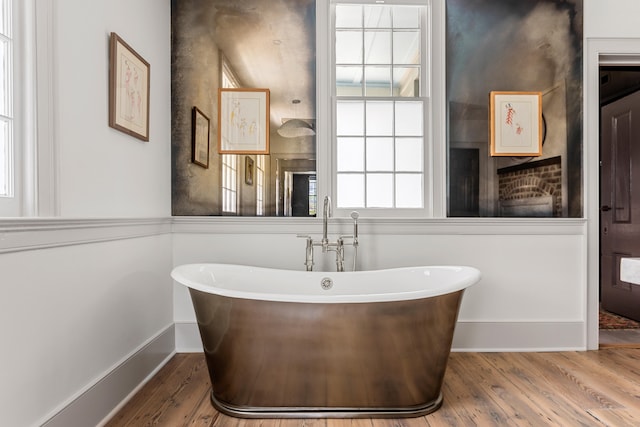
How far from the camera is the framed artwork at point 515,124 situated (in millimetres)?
2680

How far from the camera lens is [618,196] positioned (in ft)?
11.7

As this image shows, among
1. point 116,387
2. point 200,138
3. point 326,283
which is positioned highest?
point 200,138

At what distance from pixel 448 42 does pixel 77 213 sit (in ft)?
8.00

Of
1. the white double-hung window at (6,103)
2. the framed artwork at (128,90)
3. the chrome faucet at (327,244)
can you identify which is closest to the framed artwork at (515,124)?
the chrome faucet at (327,244)

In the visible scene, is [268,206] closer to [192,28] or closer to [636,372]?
[192,28]

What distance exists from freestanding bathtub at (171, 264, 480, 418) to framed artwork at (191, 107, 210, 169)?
1003mm

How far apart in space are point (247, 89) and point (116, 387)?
1.90 metres

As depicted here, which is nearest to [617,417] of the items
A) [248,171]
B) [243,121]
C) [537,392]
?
[537,392]

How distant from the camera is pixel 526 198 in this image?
2.70 metres

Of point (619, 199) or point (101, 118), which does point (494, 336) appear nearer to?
point (619, 199)

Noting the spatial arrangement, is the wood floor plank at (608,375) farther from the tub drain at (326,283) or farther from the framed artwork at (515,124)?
the tub drain at (326,283)

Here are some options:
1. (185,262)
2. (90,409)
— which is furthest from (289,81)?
(90,409)

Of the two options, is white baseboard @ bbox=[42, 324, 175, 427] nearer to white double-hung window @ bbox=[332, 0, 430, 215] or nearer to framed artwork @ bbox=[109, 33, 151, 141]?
framed artwork @ bbox=[109, 33, 151, 141]

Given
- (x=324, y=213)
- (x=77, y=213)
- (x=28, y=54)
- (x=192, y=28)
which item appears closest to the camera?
(x=28, y=54)
